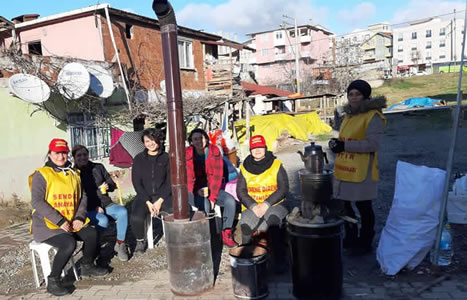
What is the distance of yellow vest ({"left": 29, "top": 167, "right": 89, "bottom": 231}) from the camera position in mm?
3945

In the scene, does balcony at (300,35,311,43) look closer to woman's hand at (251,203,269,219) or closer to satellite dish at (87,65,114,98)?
satellite dish at (87,65,114,98)

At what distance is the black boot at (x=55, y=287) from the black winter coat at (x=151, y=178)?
139cm

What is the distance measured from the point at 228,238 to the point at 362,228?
1.71 metres

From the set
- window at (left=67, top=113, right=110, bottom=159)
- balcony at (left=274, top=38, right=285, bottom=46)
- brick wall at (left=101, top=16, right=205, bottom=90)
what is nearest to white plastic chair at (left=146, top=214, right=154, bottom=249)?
window at (left=67, top=113, right=110, bottom=159)

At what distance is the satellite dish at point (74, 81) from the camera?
7.98 metres

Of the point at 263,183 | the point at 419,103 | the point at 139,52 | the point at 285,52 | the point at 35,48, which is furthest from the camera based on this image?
the point at 285,52

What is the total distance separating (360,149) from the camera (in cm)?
397

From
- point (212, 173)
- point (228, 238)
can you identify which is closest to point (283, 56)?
point (212, 173)

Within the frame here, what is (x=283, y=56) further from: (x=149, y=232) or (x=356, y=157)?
(x=356, y=157)

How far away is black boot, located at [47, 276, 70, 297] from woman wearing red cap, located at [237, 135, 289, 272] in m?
1.94

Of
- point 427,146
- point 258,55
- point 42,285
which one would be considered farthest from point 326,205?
point 258,55

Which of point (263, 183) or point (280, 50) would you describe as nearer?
point (263, 183)

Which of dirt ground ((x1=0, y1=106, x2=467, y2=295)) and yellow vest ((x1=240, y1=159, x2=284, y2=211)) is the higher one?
yellow vest ((x1=240, y1=159, x2=284, y2=211))

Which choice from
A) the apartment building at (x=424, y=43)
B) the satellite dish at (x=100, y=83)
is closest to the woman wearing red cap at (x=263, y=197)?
the satellite dish at (x=100, y=83)
